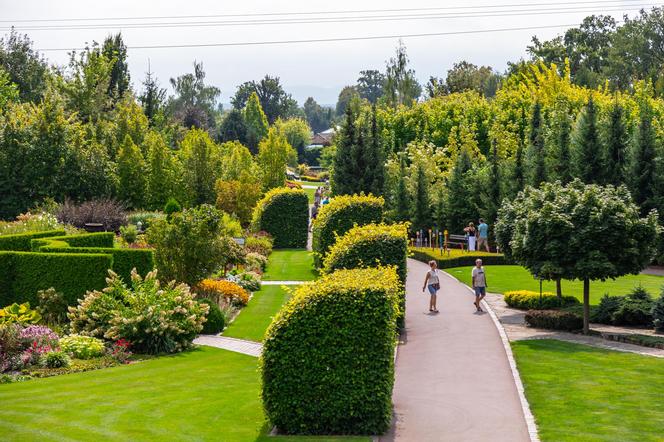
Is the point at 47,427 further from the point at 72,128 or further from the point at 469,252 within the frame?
the point at 72,128

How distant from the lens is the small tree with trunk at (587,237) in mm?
25109

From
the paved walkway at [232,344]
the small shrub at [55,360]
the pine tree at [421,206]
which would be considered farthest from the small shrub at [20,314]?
the pine tree at [421,206]

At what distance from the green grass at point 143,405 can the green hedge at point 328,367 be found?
409mm

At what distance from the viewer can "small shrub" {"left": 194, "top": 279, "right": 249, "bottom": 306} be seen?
2870 cm

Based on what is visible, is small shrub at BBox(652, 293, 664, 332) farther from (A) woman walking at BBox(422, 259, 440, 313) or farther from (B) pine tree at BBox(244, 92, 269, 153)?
(B) pine tree at BBox(244, 92, 269, 153)

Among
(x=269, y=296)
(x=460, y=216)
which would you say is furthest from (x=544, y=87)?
(x=269, y=296)

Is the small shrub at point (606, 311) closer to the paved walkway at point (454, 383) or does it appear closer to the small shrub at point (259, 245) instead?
the paved walkway at point (454, 383)

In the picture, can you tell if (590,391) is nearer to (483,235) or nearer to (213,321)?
(213,321)

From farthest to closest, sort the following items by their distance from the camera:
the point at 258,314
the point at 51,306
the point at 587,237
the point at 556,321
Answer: the point at 258,314
the point at 556,321
the point at 51,306
the point at 587,237

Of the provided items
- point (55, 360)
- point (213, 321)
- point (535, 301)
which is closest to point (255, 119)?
point (535, 301)

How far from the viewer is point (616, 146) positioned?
151ft

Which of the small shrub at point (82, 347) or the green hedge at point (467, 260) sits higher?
the green hedge at point (467, 260)

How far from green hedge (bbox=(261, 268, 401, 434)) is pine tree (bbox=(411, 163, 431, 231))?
35960 mm

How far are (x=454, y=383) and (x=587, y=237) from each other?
8.28 metres
